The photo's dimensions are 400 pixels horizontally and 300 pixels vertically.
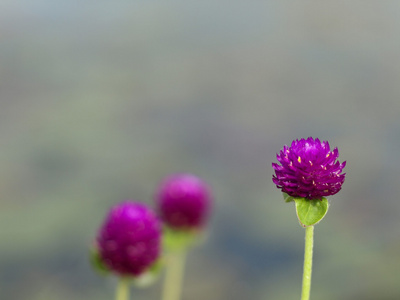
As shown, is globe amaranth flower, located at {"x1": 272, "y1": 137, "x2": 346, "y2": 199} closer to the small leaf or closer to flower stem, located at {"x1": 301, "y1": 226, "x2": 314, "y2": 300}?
flower stem, located at {"x1": 301, "y1": 226, "x2": 314, "y2": 300}

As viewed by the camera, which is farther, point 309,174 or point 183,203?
point 183,203

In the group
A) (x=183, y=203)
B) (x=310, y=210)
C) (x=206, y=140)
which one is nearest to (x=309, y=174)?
(x=310, y=210)

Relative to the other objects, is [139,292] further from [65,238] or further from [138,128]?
[138,128]

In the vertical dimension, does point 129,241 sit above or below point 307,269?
above

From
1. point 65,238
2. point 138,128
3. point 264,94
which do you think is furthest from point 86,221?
point 264,94

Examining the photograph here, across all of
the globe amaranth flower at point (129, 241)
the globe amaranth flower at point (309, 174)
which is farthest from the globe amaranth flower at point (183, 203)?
the globe amaranth flower at point (309, 174)

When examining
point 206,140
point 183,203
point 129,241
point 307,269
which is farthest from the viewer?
point 206,140

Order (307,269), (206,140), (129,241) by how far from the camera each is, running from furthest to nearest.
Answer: (206,140) → (129,241) → (307,269)

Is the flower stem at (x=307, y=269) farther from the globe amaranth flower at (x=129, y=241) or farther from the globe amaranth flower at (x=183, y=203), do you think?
the globe amaranth flower at (x=183, y=203)

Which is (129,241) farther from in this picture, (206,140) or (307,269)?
(206,140)
